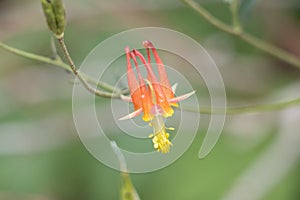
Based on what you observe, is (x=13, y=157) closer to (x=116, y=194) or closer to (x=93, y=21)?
(x=116, y=194)

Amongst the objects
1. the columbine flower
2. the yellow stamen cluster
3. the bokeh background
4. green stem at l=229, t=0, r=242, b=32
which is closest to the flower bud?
the columbine flower

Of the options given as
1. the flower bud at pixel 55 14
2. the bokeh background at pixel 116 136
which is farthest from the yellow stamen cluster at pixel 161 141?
the bokeh background at pixel 116 136

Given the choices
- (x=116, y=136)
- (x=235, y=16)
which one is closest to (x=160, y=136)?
(x=235, y=16)

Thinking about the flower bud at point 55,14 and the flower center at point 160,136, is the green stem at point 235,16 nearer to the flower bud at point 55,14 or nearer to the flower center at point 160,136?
the flower center at point 160,136

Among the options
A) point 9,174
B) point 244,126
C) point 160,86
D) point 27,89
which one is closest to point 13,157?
point 9,174

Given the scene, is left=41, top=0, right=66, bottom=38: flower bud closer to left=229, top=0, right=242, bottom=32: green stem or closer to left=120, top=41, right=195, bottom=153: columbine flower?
left=120, top=41, right=195, bottom=153: columbine flower

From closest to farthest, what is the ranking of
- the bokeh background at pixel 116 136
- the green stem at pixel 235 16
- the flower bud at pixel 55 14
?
the flower bud at pixel 55 14, the green stem at pixel 235 16, the bokeh background at pixel 116 136
